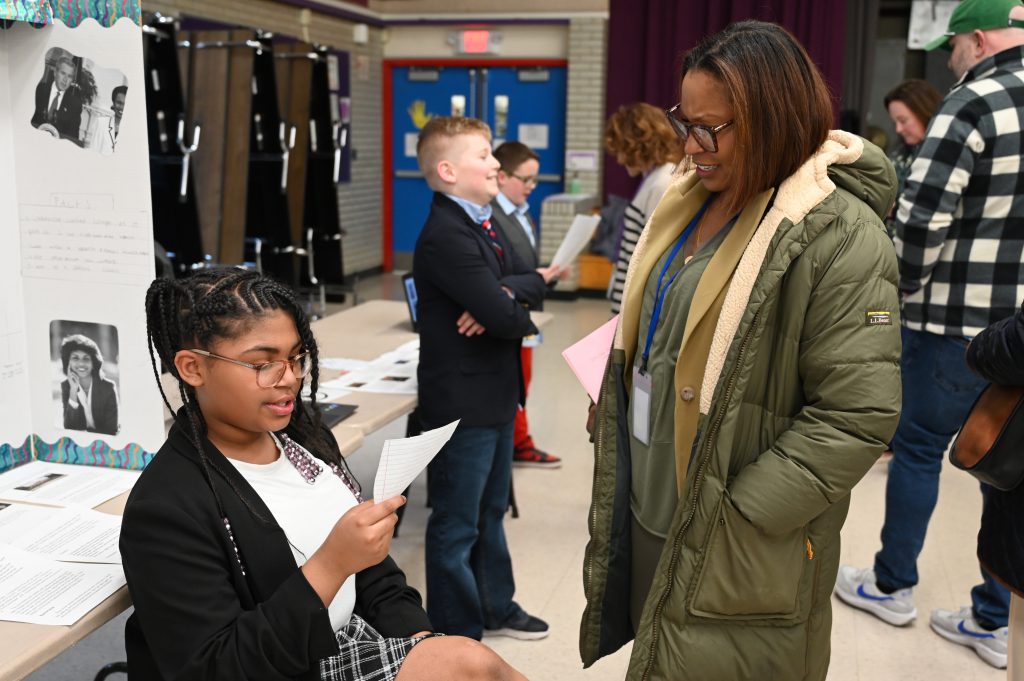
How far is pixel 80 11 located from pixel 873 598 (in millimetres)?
2782

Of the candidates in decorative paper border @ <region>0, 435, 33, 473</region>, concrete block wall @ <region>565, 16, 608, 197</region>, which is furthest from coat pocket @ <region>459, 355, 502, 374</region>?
concrete block wall @ <region>565, 16, 608, 197</region>

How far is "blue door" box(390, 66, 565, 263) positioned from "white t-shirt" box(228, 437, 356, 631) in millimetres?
8021

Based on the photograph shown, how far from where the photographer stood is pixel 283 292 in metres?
1.64

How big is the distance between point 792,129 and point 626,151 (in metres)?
2.31

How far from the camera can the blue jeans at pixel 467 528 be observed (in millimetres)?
2572

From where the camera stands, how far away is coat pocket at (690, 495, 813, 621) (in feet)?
5.11

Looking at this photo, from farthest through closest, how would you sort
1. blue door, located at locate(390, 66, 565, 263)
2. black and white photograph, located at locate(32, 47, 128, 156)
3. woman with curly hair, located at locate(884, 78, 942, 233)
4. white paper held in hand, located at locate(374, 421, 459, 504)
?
blue door, located at locate(390, 66, 565, 263)
woman with curly hair, located at locate(884, 78, 942, 233)
black and white photograph, located at locate(32, 47, 128, 156)
white paper held in hand, located at locate(374, 421, 459, 504)

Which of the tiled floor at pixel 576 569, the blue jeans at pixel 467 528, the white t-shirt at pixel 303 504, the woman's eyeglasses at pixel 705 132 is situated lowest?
the tiled floor at pixel 576 569

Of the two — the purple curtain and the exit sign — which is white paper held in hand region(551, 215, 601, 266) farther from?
the exit sign

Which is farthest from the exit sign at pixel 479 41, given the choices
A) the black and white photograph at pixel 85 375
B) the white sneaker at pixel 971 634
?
the black and white photograph at pixel 85 375

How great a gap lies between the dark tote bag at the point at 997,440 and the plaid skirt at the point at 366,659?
112 cm

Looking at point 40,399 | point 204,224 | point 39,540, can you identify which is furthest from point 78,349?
point 204,224

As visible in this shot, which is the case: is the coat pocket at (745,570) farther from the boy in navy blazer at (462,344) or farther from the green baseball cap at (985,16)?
the green baseball cap at (985,16)

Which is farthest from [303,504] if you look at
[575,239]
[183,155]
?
[183,155]
